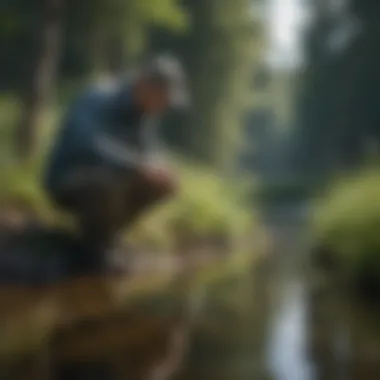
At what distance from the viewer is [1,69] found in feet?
6.59

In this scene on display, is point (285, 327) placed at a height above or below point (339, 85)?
below

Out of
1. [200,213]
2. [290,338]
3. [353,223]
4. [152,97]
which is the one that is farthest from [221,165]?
[290,338]

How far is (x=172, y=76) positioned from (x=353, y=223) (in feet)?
2.01

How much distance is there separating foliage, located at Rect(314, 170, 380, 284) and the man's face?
0.50 m

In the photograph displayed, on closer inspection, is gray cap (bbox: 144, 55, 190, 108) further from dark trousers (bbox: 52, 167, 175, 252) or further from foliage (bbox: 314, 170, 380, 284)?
foliage (bbox: 314, 170, 380, 284)

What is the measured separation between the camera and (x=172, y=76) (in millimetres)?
1977

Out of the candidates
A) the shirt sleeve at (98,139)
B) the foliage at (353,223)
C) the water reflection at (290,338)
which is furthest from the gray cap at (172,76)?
the water reflection at (290,338)

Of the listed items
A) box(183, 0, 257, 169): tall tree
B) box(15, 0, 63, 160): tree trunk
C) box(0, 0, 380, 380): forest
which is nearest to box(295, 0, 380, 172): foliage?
box(0, 0, 380, 380): forest

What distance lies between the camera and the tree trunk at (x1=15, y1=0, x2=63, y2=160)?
2.00 meters

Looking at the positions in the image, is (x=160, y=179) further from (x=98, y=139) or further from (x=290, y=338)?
(x=290, y=338)

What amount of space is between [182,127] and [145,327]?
1.76 feet

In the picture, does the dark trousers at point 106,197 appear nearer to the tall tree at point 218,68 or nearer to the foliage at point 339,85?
the tall tree at point 218,68

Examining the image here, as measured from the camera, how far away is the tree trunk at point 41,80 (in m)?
2.00

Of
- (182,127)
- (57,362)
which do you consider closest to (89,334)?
(57,362)
